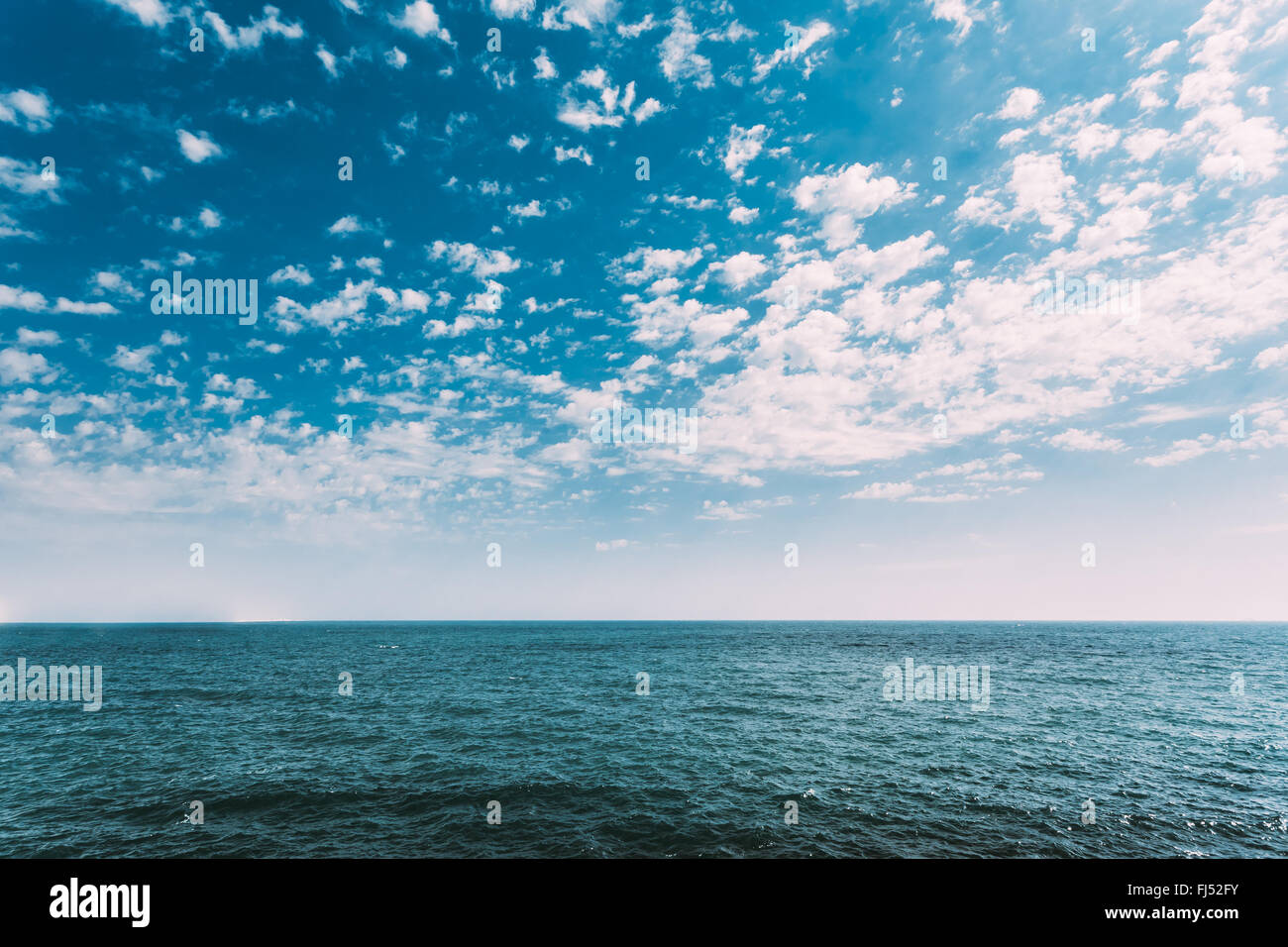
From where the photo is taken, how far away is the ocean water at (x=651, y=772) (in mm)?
20750

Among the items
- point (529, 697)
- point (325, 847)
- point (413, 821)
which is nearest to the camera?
point (325, 847)

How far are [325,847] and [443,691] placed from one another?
37.4 m

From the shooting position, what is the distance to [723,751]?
105 ft

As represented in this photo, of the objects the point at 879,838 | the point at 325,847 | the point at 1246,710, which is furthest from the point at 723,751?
the point at 1246,710

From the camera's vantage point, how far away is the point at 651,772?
28328 millimetres

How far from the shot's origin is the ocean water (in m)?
20.8
